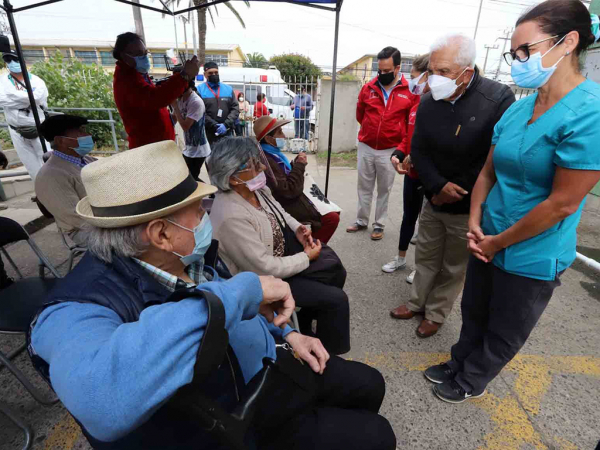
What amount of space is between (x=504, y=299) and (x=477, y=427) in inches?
30.2

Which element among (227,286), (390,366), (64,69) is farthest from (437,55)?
(64,69)

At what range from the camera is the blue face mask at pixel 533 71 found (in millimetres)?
1327

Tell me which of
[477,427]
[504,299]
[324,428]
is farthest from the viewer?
[477,427]

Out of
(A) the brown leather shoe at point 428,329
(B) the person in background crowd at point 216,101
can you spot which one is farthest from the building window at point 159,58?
(A) the brown leather shoe at point 428,329

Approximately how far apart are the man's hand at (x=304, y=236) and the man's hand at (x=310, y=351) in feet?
2.92

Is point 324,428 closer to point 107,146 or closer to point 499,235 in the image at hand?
point 499,235

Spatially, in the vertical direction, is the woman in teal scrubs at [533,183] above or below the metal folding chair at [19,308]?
above

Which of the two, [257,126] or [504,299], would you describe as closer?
[504,299]

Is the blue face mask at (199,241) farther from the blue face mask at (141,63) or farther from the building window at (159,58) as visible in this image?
the building window at (159,58)

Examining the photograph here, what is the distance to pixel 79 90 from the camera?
29.7ft

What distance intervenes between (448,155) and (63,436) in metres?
2.76

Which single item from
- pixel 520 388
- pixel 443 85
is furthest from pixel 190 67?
pixel 520 388

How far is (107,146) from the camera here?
922 cm

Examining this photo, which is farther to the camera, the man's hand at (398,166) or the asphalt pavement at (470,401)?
the man's hand at (398,166)
